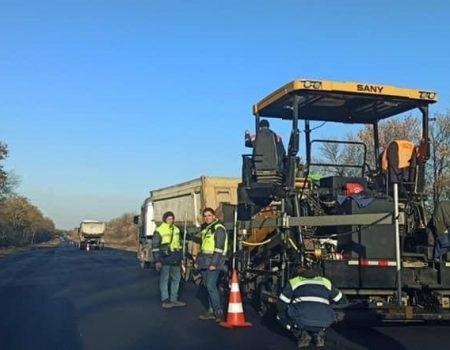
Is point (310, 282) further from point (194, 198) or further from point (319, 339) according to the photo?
point (194, 198)

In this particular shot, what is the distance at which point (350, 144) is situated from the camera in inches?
432

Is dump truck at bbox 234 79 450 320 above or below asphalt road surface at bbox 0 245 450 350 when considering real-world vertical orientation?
above

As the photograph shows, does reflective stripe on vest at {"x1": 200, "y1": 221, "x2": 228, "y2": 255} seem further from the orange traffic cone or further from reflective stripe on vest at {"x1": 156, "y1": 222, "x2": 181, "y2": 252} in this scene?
reflective stripe on vest at {"x1": 156, "y1": 222, "x2": 181, "y2": 252}

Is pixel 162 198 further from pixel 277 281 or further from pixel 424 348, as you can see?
pixel 424 348

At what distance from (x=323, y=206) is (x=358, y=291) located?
160 cm

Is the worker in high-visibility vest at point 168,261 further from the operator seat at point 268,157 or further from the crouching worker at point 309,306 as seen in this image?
the crouching worker at point 309,306

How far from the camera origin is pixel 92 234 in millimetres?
60656

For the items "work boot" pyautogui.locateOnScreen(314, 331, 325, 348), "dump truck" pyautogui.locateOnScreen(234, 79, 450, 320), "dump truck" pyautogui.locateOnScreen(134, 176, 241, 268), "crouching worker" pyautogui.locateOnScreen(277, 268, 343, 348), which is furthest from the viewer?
"dump truck" pyautogui.locateOnScreen(134, 176, 241, 268)

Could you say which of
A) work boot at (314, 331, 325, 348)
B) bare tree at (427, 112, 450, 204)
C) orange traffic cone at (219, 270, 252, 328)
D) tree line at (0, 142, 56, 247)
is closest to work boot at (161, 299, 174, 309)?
orange traffic cone at (219, 270, 252, 328)

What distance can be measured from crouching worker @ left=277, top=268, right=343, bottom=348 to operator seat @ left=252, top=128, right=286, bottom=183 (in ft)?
8.67

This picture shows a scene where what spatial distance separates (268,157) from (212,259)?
192cm

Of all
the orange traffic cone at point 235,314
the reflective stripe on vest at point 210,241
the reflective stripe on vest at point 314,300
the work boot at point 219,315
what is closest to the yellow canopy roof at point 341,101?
the reflective stripe on vest at point 210,241

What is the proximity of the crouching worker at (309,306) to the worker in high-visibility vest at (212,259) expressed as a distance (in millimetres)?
2479

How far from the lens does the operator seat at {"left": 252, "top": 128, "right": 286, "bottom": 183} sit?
33.7 ft
